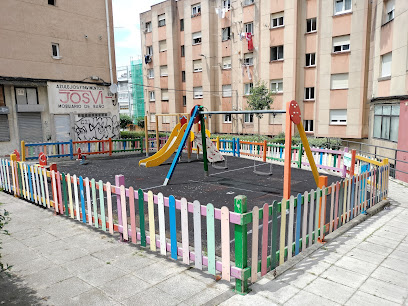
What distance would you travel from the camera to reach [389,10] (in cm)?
1847

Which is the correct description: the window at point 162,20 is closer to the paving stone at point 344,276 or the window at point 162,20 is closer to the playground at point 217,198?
the playground at point 217,198

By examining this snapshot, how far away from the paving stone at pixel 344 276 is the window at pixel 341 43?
2296cm

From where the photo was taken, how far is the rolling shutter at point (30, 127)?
18234 mm

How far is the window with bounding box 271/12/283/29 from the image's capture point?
2703cm

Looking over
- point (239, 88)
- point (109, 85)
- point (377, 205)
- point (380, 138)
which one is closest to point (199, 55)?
point (239, 88)

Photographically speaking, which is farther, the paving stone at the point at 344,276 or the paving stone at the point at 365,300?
the paving stone at the point at 344,276

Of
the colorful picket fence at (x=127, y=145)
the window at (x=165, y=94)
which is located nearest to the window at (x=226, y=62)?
the window at (x=165, y=94)

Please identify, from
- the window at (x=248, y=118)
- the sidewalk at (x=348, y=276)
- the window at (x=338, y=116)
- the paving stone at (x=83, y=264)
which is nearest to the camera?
the sidewalk at (x=348, y=276)

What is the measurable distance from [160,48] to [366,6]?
22663 millimetres

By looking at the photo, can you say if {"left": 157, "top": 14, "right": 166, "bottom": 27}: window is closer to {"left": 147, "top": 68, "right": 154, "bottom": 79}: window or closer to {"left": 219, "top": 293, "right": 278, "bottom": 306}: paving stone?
{"left": 147, "top": 68, "right": 154, "bottom": 79}: window

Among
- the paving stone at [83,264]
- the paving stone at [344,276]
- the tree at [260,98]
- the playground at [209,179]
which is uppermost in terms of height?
the tree at [260,98]

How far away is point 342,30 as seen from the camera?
23516mm

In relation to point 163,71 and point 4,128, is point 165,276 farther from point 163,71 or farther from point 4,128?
point 163,71

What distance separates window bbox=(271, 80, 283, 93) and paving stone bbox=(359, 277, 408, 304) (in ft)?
81.3
